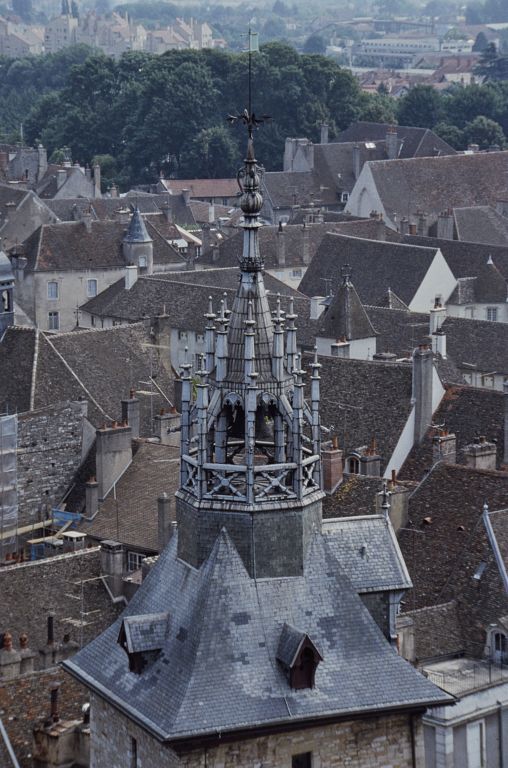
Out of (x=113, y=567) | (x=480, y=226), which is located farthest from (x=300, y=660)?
(x=480, y=226)

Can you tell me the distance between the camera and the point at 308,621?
29.0m

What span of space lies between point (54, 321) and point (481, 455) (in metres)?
57.6

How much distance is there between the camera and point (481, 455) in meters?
56.1

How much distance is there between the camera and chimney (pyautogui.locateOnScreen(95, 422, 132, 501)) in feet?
194

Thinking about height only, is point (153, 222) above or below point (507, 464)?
above

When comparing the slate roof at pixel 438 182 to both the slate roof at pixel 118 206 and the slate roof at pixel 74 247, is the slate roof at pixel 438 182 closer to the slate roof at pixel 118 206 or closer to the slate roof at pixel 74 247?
the slate roof at pixel 118 206

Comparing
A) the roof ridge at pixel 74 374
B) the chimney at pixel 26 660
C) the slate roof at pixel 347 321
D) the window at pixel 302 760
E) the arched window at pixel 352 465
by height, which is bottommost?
the chimney at pixel 26 660

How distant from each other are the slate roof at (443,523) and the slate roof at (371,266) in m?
47.4

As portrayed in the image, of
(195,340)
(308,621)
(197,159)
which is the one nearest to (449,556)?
(308,621)

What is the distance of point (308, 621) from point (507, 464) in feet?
102

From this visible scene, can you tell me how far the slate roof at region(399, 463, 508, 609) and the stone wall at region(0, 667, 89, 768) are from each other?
10.1m

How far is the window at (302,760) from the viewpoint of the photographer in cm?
2822

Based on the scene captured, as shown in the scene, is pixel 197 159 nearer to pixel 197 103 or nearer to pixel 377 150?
pixel 197 103

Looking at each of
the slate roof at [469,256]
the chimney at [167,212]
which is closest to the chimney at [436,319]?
the slate roof at [469,256]
